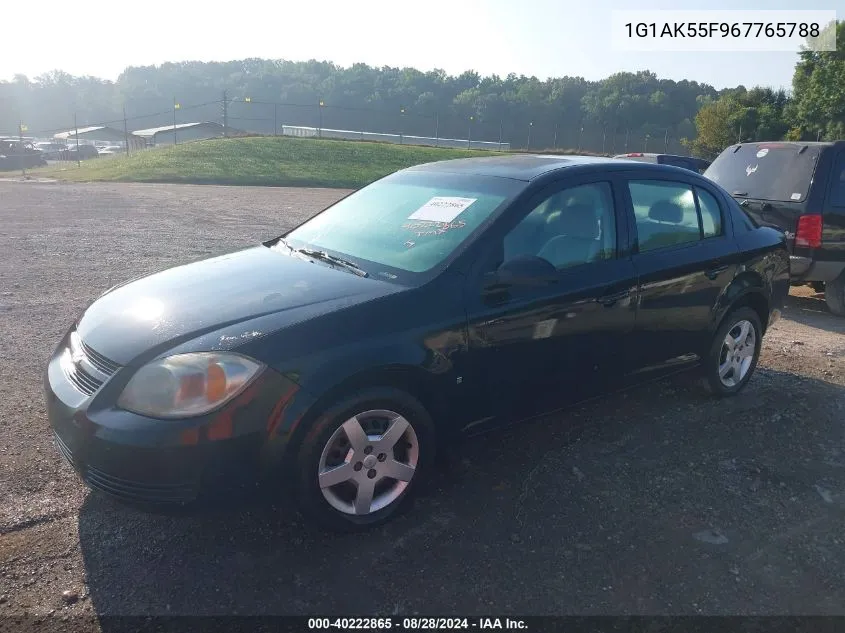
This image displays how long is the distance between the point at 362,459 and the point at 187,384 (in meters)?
0.85

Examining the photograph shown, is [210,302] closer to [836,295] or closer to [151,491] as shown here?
[151,491]

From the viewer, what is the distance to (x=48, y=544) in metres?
2.97

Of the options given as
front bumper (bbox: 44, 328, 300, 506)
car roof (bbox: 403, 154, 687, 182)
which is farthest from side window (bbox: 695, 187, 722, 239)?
front bumper (bbox: 44, 328, 300, 506)

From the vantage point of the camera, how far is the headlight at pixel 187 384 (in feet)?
8.99

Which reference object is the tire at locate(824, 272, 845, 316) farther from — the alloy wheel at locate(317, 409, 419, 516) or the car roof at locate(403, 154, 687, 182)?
the alloy wheel at locate(317, 409, 419, 516)

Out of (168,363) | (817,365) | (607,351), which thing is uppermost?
(168,363)

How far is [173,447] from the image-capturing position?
2.68 m

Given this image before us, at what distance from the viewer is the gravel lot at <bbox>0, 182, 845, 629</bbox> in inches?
108

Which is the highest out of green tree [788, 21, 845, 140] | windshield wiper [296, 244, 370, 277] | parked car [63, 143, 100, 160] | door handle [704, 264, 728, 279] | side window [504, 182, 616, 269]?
green tree [788, 21, 845, 140]

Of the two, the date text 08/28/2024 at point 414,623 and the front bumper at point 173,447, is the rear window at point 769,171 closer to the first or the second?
the date text 08/28/2024 at point 414,623

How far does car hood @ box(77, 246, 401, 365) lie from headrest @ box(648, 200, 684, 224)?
2000 mm

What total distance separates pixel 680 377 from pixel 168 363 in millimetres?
3786

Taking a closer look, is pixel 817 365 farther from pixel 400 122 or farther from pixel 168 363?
pixel 400 122

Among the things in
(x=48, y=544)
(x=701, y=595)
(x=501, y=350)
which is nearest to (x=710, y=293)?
(x=501, y=350)
